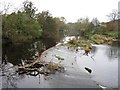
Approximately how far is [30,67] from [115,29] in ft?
213

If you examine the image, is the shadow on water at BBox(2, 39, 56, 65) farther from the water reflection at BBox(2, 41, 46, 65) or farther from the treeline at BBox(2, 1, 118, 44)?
the treeline at BBox(2, 1, 118, 44)

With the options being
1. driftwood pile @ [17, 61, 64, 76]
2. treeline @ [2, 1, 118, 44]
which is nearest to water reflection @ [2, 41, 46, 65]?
driftwood pile @ [17, 61, 64, 76]

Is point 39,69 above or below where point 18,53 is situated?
below

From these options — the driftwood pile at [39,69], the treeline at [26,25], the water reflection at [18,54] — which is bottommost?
the driftwood pile at [39,69]

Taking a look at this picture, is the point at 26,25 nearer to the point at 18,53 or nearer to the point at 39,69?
the point at 18,53

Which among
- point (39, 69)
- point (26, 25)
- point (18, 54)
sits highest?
point (26, 25)

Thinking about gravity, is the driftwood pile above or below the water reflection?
below

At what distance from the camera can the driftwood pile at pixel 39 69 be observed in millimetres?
18202

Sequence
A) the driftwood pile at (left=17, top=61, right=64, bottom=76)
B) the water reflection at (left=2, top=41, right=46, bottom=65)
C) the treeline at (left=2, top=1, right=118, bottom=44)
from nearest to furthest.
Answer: the driftwood pile at (left=17, top=61, right=64, bottom=76)
the water reflection at (left=2, top=41, right=46, bottom=65)
the treeline at (left=2, top=1, right=118, bottom=44)

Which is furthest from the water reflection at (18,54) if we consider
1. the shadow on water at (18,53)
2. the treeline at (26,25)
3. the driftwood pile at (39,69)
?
the treeline at (26,25)

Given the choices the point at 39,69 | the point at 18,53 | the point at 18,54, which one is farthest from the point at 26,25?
the point at 39,69

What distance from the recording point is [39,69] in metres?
19.3

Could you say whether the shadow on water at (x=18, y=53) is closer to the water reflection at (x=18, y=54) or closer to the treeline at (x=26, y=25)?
the water reflection at (x=18, y=54)

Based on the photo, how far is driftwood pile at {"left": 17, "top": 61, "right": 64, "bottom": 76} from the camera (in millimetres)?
18202
